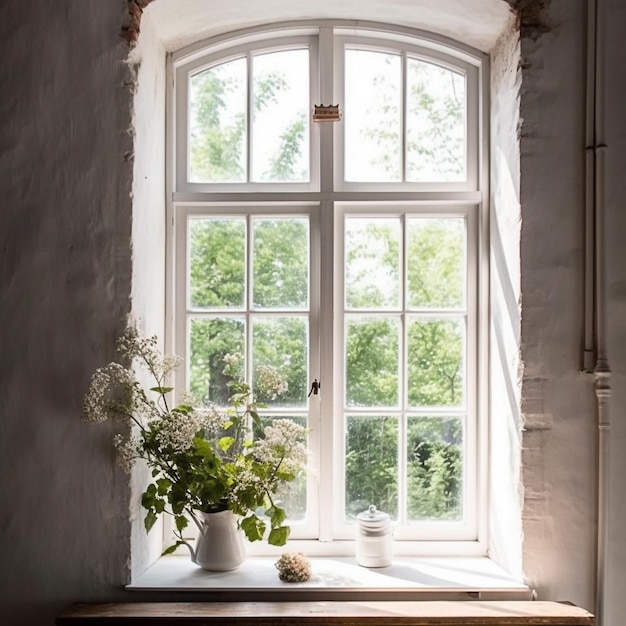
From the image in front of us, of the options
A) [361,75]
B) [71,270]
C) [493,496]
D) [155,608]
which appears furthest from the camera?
[361,75]

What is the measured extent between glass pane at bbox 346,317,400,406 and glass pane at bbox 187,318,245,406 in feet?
1.36

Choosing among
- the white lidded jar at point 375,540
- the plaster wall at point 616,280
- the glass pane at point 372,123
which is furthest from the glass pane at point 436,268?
the white lidded jar at point 375,540

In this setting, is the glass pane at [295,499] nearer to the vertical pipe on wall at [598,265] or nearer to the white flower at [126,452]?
the white flower at [126,452]

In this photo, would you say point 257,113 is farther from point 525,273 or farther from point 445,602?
point 445,602

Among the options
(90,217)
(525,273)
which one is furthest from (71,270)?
(525,273)

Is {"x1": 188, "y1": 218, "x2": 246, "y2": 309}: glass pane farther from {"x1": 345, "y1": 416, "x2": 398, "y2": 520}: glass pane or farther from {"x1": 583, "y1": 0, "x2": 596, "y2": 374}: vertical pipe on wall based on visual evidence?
{"x1": 583, "y1": 0, "x2": 596, "y2": 374}: vertical pipe on wall

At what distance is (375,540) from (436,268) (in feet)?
3.33

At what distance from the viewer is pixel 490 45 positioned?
97.9 inches

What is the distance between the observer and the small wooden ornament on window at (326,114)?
8.05ft

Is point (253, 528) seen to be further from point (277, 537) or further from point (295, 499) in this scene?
point (295, 499)

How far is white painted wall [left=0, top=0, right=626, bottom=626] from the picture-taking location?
212 cm

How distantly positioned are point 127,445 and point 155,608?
1.63ft

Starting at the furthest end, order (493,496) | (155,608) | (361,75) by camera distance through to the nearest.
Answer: (361,75) → (493,496) → (155,608)

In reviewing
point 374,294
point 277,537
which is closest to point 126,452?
point 277,537
